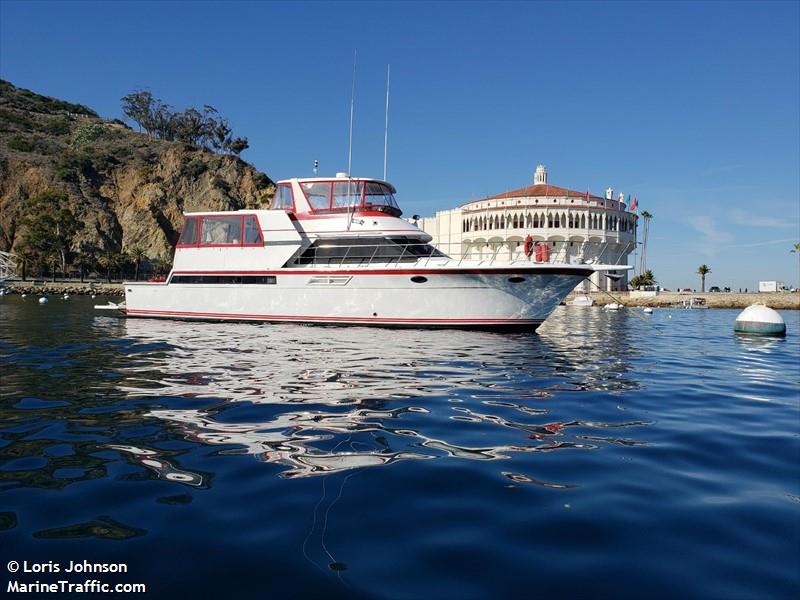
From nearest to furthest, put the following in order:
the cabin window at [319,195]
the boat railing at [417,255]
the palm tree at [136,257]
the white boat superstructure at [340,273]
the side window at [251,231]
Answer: the white boat superstructure at [340,273], the boat railing at [417,255], the cabin window at [319,195], the side window at [251,231], the palm tree at [136,257]

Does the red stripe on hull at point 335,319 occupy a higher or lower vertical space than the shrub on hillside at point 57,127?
lower

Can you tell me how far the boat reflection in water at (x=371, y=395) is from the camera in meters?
4.15

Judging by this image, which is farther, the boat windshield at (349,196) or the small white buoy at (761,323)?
the boat windshield at (349,196)

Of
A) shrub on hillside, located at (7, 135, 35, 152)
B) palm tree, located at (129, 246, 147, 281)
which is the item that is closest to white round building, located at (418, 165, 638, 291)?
palm tree, located at (129, 246, 147, 281)

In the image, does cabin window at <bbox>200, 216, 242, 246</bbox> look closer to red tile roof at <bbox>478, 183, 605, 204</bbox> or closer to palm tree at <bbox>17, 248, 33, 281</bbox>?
red tile roof at <bbox>478, 183, 605, 204</bbox>

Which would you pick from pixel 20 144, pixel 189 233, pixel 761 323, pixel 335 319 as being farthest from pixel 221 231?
pixel 20 144

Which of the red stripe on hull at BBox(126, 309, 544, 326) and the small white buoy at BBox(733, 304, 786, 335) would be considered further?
the small white buoy at BBox(733, 304, 786, 335)

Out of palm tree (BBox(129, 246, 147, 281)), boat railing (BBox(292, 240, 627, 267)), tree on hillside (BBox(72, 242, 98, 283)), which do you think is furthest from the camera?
palm tree (BBox(129, 246, 147, 281))

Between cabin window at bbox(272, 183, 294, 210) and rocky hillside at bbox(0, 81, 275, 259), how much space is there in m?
56.0

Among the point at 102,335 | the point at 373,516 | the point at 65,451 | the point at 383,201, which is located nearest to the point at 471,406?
the point at 373,516

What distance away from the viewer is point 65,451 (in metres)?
3.88

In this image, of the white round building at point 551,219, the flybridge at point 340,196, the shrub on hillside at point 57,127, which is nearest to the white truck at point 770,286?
the white round building at point 551,219

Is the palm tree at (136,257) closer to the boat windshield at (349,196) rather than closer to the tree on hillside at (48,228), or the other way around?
the tree on hillside at (48,228)

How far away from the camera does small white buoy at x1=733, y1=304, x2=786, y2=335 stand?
17.2 metres
